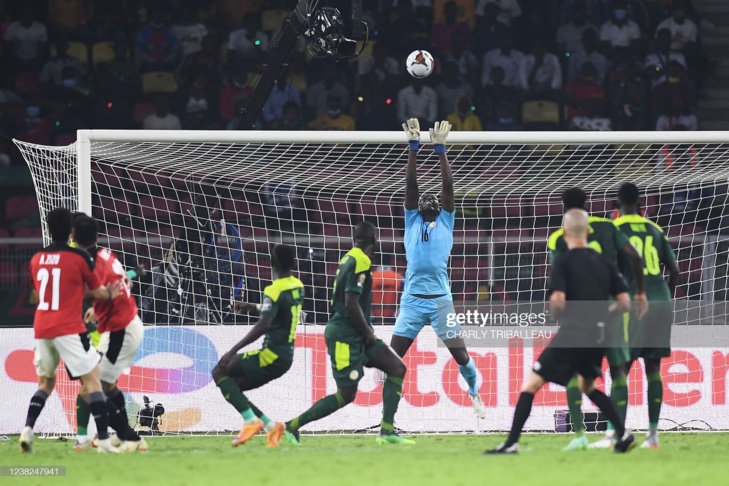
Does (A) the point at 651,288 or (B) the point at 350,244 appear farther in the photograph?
(B) the point at 350,244

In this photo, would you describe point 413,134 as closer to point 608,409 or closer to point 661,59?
point 608,409

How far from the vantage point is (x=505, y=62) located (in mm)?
19484

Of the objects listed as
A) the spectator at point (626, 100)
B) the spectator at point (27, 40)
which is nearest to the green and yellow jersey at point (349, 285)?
the spectator at point (626, 100)

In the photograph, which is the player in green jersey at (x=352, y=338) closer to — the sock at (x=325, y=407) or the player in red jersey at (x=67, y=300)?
the sock at (x=325, y=407)

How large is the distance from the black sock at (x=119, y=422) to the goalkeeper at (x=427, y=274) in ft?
8.82

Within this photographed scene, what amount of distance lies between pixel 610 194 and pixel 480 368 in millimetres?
3302

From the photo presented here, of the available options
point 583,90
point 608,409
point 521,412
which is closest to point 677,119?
point 583,90

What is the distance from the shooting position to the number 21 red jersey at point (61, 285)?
8.95 meters

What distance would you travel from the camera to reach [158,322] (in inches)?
523

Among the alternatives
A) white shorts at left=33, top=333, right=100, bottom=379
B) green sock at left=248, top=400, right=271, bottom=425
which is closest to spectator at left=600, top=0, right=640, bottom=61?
green sock at left=248, top=400, right=271, bottom=425

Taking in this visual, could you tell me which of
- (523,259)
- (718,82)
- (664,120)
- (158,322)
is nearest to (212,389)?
(158,322)

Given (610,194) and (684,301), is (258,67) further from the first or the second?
(684,301)

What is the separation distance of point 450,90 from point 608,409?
11.3 metres

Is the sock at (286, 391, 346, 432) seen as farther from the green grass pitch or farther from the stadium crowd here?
the stadium crowd
